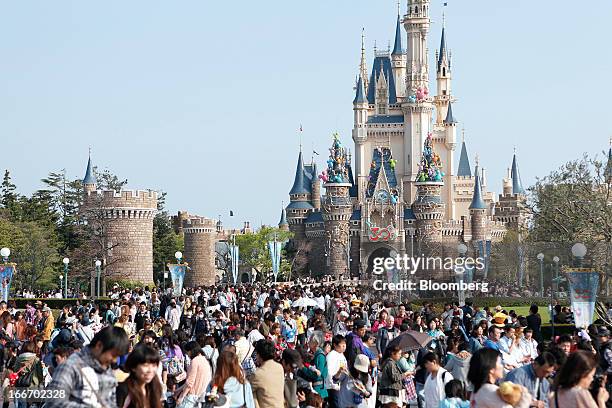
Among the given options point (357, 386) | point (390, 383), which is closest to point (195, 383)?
point (357, 386)

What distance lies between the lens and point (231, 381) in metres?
9.88

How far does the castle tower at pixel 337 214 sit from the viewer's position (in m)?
94.9

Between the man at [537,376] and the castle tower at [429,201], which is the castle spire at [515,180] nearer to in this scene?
the castle tower at [429,201]

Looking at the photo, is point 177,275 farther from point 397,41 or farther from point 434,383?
point 397,41

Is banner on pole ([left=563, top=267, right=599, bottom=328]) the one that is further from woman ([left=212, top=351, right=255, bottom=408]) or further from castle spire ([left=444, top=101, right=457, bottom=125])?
castle spire ([left=444, top=101, right=457, bottom=125])

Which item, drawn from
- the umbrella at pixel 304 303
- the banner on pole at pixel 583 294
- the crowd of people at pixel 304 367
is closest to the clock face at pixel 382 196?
the umbrella at pixel 304 303

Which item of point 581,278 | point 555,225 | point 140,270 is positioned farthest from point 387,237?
point 581,278

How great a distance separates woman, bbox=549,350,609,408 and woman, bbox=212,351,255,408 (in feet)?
8.73

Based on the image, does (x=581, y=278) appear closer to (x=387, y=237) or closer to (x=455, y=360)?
(x=455, y=360)

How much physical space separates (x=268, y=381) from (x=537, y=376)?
2130mm

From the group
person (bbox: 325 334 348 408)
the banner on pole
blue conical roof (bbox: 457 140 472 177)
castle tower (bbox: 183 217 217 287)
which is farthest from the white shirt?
blue conical roof (bbox: 457 140 472 177)

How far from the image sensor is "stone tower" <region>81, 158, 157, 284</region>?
6244 centimetres

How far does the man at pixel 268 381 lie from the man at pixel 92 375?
8.97 feet

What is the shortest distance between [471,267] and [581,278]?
20261 millimetres
